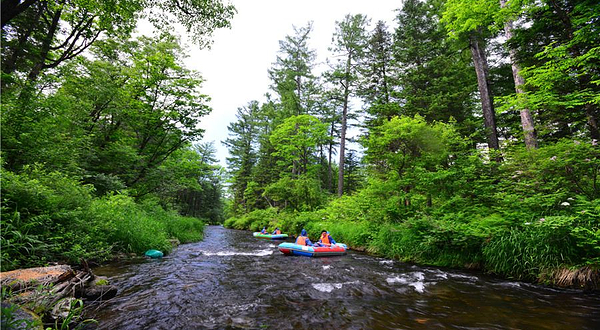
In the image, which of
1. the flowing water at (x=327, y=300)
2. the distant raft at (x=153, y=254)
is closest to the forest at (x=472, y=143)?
the flowing water at (x=327, y=300)

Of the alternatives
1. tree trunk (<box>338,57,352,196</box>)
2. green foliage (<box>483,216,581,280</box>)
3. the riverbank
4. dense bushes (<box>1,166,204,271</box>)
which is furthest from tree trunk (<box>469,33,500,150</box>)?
dense bushes (<box>1,166,204,271</box>)

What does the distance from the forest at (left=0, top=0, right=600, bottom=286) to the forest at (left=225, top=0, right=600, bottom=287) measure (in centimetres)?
7

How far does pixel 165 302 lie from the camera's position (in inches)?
194

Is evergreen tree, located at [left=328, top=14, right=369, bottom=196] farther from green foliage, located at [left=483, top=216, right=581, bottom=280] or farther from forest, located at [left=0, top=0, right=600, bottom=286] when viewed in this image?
green foliage, located at [left=483, top=216, right=581, bottom=280]

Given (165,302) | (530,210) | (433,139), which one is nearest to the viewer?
(165,302)

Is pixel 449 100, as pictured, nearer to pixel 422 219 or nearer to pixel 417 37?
pixel 417 37

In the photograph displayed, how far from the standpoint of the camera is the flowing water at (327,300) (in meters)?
4.21

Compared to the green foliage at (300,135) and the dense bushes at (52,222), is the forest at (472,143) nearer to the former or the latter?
the green foliage at (300,135)

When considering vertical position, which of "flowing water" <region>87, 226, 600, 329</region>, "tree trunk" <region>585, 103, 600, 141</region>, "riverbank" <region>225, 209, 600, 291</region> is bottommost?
"flowing water" <region>87, 226, 600, 329</region>

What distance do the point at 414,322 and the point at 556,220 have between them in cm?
467

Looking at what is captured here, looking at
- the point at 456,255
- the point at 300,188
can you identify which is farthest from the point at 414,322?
the point at 300,188

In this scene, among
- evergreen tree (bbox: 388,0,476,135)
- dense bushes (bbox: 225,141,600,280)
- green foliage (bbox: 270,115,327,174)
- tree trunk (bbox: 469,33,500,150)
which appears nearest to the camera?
dense bushes (bbox: 225,141,600,280)

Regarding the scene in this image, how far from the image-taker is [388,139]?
36.3 feet

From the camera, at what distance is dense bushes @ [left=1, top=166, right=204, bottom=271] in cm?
477
